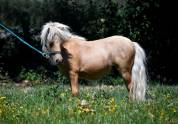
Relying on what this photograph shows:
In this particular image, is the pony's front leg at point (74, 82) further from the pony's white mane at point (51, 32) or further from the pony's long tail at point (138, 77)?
the pony's long tail at point (138, 77)

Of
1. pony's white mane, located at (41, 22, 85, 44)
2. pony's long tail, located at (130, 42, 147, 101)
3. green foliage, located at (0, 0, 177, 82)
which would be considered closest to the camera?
pony's white mane, located at (41, 22, 85, 44)

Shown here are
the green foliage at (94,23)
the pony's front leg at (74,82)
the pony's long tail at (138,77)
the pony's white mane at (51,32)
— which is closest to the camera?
the pony's white mane at (51,32)

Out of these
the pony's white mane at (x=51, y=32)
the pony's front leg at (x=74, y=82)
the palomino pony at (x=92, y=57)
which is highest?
the pony's white mane at (x=51, y=32)

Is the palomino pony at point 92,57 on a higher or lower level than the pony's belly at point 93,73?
higher

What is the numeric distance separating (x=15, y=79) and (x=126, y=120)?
11.0m

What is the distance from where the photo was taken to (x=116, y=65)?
31.8ft

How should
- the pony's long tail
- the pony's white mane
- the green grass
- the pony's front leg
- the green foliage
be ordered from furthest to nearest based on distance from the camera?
the green foliage < the pony's long tail < the pony's front leg < the pony's white mane < the green grass

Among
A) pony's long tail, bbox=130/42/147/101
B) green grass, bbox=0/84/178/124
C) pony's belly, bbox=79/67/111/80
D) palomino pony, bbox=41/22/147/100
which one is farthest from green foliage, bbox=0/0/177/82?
green grass, bbox=0/84/178/124

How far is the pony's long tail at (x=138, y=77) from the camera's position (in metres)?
9.50

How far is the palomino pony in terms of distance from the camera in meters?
9.24

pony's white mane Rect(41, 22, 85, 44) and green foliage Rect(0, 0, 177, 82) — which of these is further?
green foliage Rect(0, 0, 177, 82)

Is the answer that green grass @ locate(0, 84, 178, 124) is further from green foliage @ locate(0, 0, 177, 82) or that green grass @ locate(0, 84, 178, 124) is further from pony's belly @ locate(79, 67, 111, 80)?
green foliage @ locate(0, 0, 177, 82)

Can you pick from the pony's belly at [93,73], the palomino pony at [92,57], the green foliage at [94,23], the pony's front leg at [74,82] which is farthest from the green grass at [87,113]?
the green foliage at [94,23]

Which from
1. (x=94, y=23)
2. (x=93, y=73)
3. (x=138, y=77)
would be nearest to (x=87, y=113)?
(x=93, y=73)
